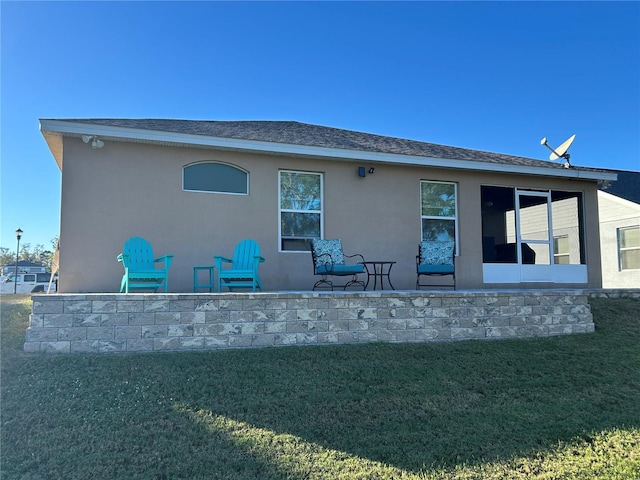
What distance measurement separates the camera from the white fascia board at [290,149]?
6.33 metres

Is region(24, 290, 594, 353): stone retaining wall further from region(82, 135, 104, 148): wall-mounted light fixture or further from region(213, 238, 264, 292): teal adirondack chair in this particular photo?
region(82, 135, 104, 148): wall-mounted light fixture

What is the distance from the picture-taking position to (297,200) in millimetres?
7633

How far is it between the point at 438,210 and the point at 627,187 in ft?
34.7

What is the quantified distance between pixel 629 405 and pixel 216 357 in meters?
3.86

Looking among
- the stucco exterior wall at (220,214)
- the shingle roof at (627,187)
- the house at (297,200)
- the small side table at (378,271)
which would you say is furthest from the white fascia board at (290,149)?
the shingle roof at (627,187)

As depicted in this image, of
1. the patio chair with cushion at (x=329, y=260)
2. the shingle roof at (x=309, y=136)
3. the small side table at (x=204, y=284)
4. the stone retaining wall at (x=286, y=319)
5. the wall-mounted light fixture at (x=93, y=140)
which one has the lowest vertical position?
the stone retaining wall at (x=286, y=319)

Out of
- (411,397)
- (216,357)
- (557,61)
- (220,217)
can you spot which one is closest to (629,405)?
(411,397)

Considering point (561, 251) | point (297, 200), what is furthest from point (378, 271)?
point (561, 251)

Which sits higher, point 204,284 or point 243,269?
point 243,269

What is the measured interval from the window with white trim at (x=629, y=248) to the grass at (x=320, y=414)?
34.4 feet

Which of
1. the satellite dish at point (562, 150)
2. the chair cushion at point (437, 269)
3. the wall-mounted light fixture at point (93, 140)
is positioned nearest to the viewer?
the wall-mounted light fixture at point (93, 140)

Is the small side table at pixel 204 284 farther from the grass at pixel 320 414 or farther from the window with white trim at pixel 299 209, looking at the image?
the grass at pixel 320 414

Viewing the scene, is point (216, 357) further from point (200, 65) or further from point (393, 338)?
point (200, 65)

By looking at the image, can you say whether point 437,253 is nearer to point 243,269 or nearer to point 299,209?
point 299,209
